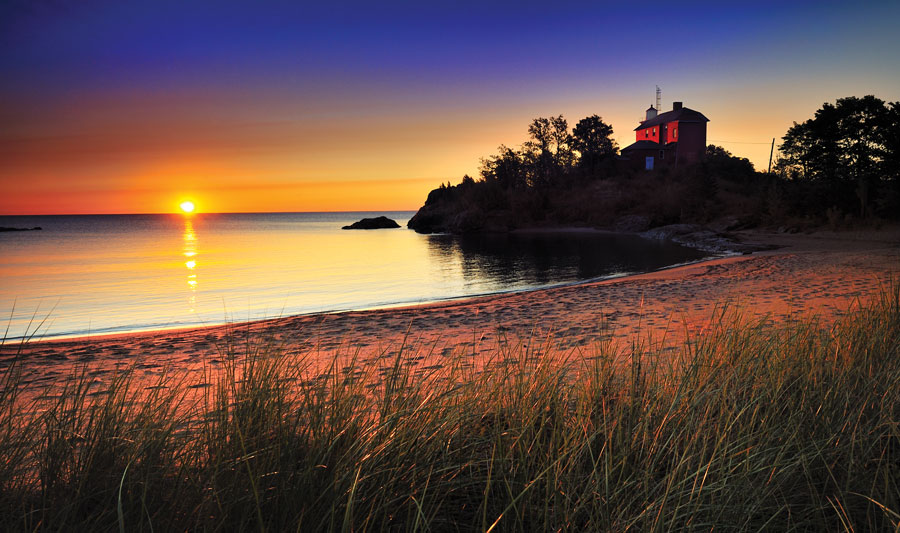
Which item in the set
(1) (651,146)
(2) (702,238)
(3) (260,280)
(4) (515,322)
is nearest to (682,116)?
(1) (651,146)

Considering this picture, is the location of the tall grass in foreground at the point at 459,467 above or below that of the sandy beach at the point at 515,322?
above

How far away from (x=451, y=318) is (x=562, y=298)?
425 cm

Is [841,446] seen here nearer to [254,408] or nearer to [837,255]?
[254,408]

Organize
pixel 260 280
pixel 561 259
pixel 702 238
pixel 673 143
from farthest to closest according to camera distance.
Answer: pixel 673 143 < pixel 702 238 < pixel 561 259 < pixel 260 280

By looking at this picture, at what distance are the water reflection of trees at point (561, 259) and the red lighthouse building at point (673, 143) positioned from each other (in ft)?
117

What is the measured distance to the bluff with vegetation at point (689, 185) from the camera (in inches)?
1356

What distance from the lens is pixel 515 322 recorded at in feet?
38.5

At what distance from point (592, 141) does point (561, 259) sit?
50.6 m

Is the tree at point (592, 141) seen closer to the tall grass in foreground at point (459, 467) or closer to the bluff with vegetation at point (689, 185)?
the bluff with vegetation at point (689, 185)

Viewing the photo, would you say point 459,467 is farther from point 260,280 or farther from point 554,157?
point 554,157

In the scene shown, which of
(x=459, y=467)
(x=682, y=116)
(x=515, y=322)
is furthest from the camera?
(x=682, y=116)

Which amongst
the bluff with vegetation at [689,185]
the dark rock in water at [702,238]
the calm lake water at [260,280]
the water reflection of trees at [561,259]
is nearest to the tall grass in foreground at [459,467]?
the calm lake water at [260,280]

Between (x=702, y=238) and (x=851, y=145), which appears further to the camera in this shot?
(x=702, y=238)

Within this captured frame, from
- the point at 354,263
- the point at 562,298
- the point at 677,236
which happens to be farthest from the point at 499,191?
the point at 562,298
